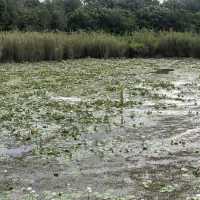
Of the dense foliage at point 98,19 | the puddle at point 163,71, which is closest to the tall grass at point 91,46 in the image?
the puddle at point 163,71

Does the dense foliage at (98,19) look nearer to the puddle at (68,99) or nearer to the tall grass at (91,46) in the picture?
the tall grass at (91,46)

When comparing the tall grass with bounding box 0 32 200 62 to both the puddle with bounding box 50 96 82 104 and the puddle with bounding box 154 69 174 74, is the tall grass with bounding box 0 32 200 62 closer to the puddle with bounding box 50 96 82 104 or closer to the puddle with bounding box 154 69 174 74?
the puddle with bounding box 154 69 174 74

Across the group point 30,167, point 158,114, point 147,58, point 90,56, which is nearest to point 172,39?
point 147,58

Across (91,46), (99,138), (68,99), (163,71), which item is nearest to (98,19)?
(91,46)

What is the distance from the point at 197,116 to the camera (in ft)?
27.8

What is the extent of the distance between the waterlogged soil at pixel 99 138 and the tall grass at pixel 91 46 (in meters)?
4.57

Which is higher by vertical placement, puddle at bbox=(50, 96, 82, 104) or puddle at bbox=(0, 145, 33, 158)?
puddle at bbox=(0, 145, 33, 158)

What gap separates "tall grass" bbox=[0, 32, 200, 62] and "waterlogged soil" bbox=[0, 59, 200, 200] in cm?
457

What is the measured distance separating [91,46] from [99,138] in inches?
485

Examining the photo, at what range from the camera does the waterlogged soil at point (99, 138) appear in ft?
A: 16.9

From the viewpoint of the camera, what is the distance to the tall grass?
17.7m

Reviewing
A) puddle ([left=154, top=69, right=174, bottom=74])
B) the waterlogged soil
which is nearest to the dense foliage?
puddle ([left=154, top=69, right=174, bottom=74])

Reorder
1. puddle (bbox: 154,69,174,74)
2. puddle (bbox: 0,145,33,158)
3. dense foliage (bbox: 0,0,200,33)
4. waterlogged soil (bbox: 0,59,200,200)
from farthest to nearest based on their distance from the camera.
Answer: dense foliage (bbox: 0,0,200,33), puddle (bbox: 154,69,174,74), puddle (bbox: 0,145,33,158), waterlogged soil (bbox: 0,59,200,200)

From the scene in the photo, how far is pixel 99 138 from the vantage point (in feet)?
23.2
